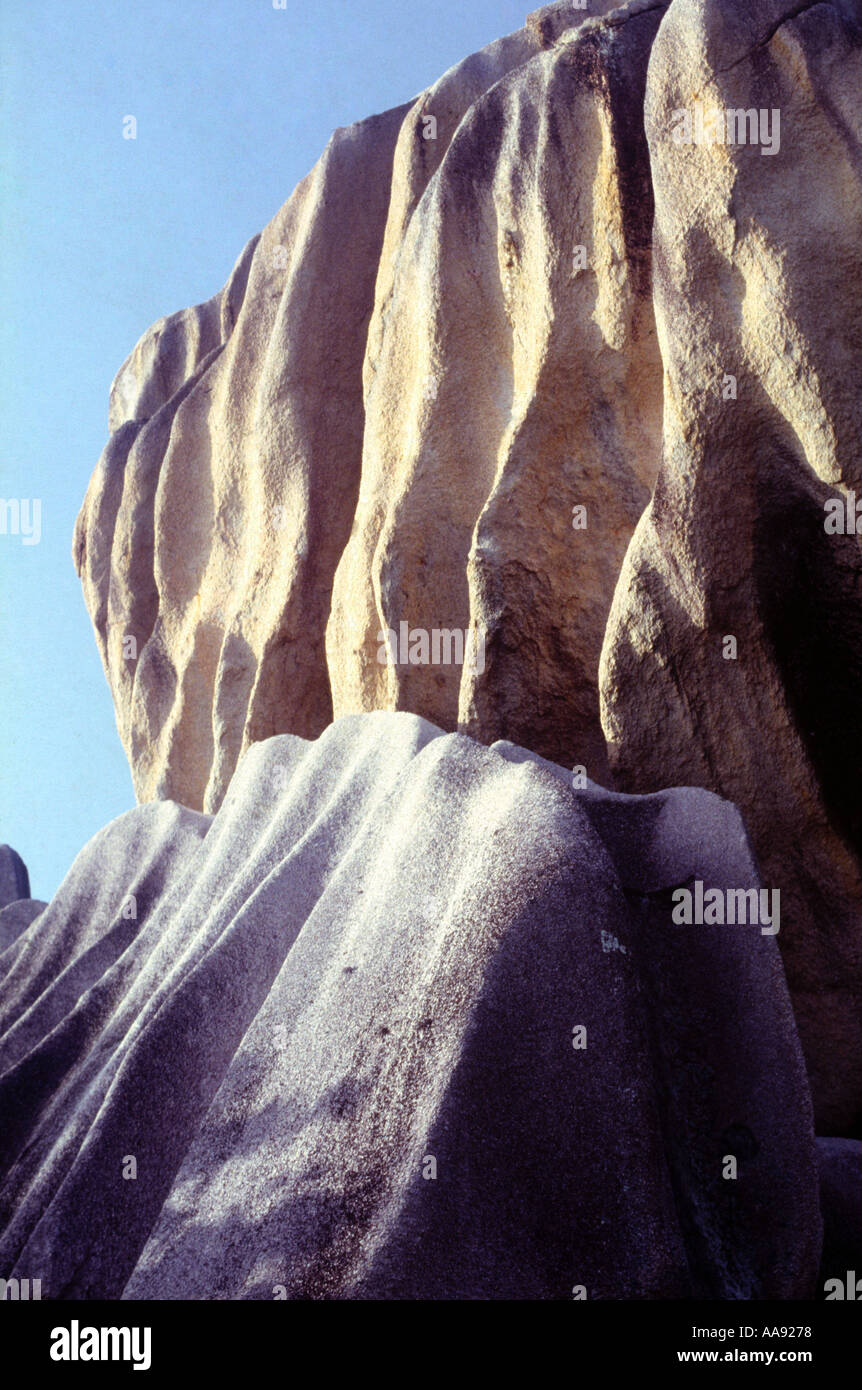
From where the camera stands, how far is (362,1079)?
2740 mm

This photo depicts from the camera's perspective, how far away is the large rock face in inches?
95.8

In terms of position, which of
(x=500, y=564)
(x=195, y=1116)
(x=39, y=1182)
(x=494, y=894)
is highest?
(x=500, y=564)

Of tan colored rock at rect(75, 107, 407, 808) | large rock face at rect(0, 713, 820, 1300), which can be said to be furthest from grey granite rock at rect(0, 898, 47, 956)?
large rock face at rect(0, 713, 820, 1300)

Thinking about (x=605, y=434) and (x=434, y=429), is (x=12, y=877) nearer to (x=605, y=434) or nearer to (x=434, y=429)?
(x=434, y=429)

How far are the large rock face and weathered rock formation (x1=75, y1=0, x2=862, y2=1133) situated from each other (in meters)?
0.78

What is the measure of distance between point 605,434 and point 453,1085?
2.90m

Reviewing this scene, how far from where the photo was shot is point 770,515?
3865 millimetres
